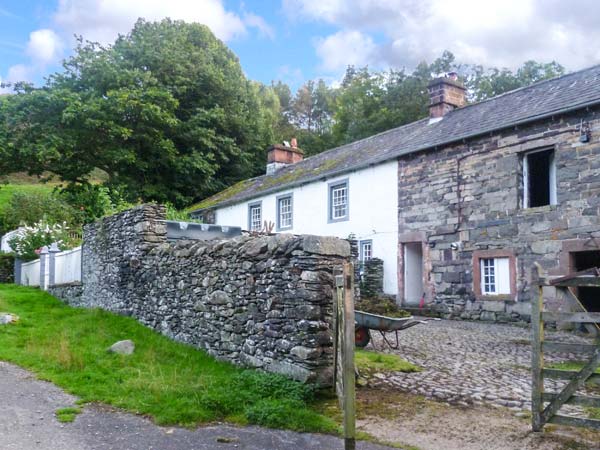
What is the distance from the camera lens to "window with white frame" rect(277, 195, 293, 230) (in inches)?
850

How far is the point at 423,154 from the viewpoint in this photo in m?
16.3

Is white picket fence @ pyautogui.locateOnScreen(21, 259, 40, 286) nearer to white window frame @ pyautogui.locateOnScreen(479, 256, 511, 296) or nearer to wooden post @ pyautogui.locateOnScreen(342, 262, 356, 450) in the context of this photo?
white window frame @ pyautogui.locateOnScreen(479, 256, 511, 296)

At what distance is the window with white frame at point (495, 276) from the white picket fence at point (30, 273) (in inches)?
566

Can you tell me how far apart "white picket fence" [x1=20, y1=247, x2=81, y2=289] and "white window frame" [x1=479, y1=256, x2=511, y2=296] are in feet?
37.1

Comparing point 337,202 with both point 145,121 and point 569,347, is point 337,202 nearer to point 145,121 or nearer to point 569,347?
point 145,121

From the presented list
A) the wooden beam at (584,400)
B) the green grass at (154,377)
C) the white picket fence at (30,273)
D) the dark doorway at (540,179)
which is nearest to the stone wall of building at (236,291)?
the green grass at (154,377)

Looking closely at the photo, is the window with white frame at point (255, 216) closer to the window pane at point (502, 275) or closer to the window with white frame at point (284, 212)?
the window with white frame at point (284, 212)

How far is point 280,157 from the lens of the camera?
2711cm

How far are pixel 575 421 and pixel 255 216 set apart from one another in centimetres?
1908

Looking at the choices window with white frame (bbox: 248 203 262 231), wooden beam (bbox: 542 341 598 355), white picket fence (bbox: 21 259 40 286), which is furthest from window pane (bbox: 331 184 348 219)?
wooden beam (bbox: 542 341 598 355)

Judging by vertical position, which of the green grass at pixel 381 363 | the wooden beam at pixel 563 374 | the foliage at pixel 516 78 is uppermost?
the foliage at pixel 516 78

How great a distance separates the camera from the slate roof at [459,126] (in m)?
13.7

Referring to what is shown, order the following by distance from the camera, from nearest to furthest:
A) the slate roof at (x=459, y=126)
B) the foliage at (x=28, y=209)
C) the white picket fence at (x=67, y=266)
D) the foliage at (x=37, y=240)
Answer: the slate roof at (x=459, y=126), the white picket fence at (x=67, y=266), the foliage at (x=37, y=240), the foliage at (x=28, y=209)

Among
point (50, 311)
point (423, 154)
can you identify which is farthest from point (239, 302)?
point (423, 154)
